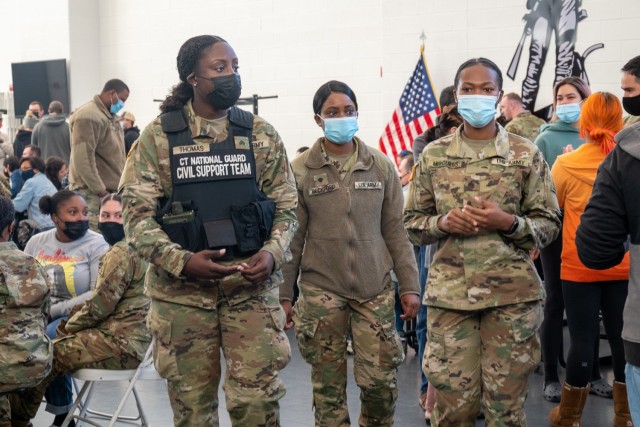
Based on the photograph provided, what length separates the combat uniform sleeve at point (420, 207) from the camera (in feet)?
12.3

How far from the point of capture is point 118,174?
7.81m

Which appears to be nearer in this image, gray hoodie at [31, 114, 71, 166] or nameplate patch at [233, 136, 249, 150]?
nameplate patch at [233, 136, 249, 150]

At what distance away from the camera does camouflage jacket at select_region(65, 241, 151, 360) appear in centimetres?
445

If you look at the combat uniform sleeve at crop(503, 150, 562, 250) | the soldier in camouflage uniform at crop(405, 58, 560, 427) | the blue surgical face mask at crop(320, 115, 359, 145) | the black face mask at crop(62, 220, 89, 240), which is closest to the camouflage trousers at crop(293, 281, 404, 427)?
the soldier in camouflage uniform at crop(405, 58, 560, 427)

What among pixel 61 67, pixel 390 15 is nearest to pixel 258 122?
pixel 390 15

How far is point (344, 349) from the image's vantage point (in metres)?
4.22

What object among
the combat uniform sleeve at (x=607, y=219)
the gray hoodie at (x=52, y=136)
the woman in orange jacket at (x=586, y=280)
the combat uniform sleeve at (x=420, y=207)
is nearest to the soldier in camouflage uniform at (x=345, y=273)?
the combat uniform sleeve at (x=420, y=207)

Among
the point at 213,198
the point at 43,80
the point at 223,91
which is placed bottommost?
the point at 213,198

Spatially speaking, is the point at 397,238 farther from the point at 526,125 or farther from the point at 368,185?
the point at 526,125

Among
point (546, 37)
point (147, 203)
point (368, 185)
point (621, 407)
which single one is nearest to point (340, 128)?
point (368, 185)

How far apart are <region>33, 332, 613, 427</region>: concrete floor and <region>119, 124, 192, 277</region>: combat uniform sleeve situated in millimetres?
1900

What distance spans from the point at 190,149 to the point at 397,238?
1240 mm

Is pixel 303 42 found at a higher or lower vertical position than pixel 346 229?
higher

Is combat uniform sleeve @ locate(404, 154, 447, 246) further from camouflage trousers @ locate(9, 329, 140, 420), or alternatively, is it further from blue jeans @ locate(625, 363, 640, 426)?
camouflage trousers @ locate(9, 329, 140, 420)
